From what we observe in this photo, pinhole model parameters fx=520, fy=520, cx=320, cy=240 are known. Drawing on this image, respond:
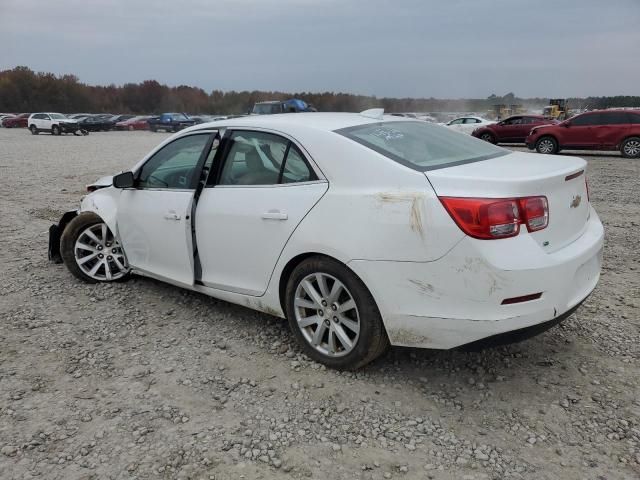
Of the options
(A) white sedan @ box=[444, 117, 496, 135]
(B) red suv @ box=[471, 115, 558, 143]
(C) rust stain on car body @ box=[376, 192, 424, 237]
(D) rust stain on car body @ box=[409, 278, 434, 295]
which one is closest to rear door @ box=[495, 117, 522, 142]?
(B) red suv @ box=[471, 115, 558, 143]

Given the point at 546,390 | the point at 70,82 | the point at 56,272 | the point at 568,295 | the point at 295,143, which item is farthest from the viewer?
the point at 70,82

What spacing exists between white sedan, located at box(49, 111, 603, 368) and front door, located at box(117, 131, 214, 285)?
0.02 metres

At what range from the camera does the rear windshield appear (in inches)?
121

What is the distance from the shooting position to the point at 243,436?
267 centimetres

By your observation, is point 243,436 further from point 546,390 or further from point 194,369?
point 546,390

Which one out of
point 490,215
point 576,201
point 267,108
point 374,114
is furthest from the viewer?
point 267,108

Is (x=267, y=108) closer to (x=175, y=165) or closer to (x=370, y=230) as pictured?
(x=175, y=165)

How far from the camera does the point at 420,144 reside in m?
3.37

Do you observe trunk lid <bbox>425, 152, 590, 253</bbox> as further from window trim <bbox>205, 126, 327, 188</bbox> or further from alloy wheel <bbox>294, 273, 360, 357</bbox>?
alloy wheel <bbox>294, 273, 360, 357</bbox>

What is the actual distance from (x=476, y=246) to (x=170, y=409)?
6.18 feet

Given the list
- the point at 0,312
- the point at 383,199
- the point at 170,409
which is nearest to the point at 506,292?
the point at 383,199

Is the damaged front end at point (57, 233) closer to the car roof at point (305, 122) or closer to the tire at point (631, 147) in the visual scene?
the car roof at point (305, 122)

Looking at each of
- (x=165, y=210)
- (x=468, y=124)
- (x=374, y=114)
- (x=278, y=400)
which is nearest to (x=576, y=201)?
(x=374, y=114)

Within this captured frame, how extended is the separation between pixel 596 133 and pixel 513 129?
5.76 m
